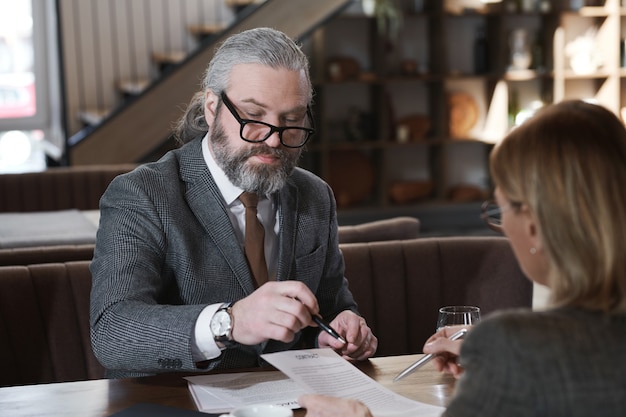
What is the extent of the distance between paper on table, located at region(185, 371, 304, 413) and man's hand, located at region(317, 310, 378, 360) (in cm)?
19

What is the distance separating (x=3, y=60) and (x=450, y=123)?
378 cm

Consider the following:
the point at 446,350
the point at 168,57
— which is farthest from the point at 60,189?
the point at 446,350

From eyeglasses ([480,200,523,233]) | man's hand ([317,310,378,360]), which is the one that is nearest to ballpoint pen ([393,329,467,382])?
man's hand ([317,310,378,360])

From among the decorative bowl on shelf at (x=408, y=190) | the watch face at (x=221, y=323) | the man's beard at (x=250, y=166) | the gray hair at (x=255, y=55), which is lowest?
the decorative bowl on shelf at (x=408, y=190)

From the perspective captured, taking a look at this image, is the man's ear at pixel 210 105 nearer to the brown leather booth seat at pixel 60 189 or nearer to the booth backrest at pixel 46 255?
the booth backrest at pixel 46 255

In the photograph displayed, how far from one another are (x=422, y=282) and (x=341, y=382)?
44.5 inches

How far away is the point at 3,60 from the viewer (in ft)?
24.4

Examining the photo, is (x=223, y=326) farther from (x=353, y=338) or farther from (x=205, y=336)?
(x=353, y=338)

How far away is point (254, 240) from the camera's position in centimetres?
216

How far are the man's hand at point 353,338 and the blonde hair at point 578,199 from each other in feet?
2.73

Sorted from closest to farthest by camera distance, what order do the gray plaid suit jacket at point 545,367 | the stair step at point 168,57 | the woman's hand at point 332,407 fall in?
the gray plaid suit jacket at point 545,367 < the woman's hand at point 332,407 < the stair step at point 168,57

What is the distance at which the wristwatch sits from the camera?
69.4 inches

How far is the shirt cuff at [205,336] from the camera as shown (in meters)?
1.79

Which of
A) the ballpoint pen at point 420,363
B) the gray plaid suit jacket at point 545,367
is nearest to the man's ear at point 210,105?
the ballpoint pen at point 420,363
